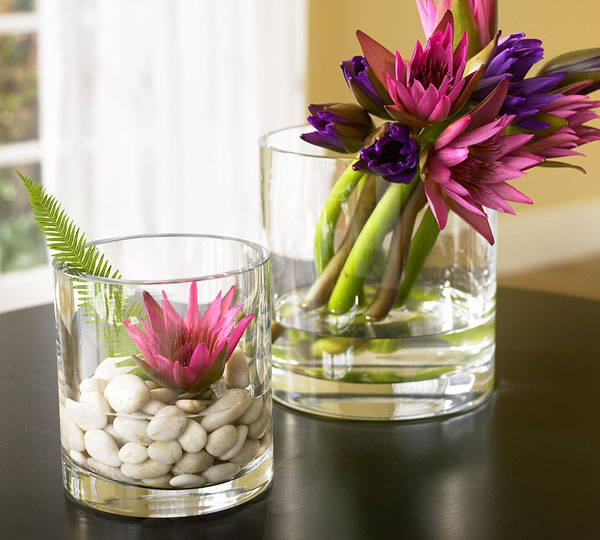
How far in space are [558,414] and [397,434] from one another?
146 millimetres

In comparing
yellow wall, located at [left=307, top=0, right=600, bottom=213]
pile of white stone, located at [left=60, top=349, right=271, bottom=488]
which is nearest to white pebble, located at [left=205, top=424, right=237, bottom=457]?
pile of white stone, located at [left=60, top=349, right=271, bottom=488]

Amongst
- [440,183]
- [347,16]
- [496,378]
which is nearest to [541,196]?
[347,16]

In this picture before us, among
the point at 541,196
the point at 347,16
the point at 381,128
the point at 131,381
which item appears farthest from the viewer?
the point at 541,196

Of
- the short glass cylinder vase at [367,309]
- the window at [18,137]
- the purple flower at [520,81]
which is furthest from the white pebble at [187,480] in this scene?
the window at [18,137]

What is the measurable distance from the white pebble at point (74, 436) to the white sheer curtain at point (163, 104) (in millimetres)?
1850

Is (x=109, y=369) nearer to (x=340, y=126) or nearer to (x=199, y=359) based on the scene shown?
(x=199, y=359)

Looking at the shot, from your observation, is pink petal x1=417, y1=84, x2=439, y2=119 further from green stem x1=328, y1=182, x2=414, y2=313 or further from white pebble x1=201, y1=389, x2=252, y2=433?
white pebble x1=201, y1=389, x2=252, y2=433

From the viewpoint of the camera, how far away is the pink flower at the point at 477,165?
64cm

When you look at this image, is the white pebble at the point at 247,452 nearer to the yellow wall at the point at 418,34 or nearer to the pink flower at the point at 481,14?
the pink flower at the point at 481,14

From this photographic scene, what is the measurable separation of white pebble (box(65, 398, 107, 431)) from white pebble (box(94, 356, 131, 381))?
2cm

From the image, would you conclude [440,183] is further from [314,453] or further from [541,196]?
[541,196]

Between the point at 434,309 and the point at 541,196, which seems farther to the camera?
the point at 541,196

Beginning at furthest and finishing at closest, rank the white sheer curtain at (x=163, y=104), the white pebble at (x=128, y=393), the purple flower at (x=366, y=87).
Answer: the white sheer curtain at (x=163, y=104) → the purple flower at (x=366, y=87) → the white pebble at (x=128, y=393)

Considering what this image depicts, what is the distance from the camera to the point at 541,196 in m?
3.64
